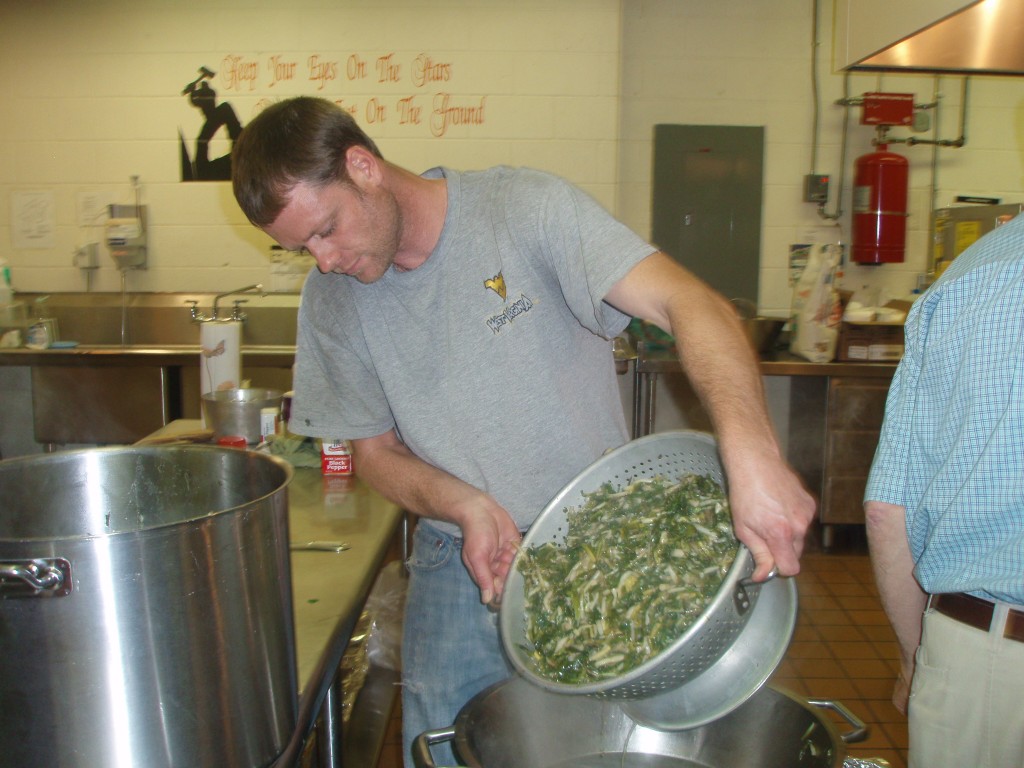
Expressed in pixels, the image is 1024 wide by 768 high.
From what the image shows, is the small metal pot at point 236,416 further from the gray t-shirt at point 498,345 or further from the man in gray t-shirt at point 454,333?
the gray t-shirt at point 498,345

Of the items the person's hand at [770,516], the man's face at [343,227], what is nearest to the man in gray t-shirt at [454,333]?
the man's face at [343,227]

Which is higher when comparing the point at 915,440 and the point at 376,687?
the point at 915,440

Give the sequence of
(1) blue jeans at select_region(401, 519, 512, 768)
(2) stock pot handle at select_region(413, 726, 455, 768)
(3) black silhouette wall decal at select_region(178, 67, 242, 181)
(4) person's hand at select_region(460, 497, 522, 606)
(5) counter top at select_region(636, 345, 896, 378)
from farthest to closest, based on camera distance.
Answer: (3) black silhouette wall decal at select_region(178, 67, 242, 181) < (5) counter top at select_region(636, 345, 896, 378) < (1) blue jeans at select_region(401, 519, 512, 768) < (4) person's hand at select_region(460, 497, 522, 606) < (2) stock pot handle at select_region(413, 726, 455, 768)

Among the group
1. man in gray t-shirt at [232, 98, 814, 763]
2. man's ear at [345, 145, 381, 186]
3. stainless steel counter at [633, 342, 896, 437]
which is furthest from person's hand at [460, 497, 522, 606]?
stainless steel counter at [633, 342, 896, 437]

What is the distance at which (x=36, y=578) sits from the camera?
714mm

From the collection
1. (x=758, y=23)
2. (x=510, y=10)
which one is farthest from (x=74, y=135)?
(x=758, y=23)

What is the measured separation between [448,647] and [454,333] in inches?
23.7

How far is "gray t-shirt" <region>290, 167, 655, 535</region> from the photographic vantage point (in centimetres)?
150

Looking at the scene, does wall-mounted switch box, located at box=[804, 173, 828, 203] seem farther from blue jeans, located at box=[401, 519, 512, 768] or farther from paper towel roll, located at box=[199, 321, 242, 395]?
blue jeans, located at box=[401, 519, 512, 768]

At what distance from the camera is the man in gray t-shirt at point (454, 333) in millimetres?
1352

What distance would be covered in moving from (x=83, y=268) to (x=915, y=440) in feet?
15.8

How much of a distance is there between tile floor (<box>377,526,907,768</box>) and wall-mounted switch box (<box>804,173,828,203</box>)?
2056mm

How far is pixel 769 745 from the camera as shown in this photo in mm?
1093

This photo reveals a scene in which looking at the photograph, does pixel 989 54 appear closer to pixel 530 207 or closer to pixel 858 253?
pixel 530 207
